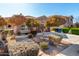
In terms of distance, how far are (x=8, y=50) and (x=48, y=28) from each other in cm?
67

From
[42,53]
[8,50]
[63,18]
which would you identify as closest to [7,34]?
[8,50]

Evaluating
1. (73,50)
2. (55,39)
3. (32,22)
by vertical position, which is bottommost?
(73,50)

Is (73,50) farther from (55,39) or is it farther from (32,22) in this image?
(32,22)

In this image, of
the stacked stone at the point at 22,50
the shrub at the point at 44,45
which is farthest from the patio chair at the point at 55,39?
the stacked stone at the point at 22,50

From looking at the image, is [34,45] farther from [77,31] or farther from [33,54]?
[77,31]

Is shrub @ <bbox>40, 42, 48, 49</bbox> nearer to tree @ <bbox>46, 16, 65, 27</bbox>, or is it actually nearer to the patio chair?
the patio chair

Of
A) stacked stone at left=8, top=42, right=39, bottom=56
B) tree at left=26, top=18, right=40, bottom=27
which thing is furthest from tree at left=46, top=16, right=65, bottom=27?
stacked stone at left=8, top=42, right=39, bottom=56

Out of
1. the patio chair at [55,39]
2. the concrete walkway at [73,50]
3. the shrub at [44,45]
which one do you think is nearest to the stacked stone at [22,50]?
the shrub at [44,45]

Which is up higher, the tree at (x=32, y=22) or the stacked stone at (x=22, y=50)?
the tree at (x=32, y=22)

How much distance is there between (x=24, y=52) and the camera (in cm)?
413

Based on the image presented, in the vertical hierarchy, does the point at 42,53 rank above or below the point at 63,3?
below

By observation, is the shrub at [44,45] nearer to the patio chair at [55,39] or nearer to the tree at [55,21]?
the patio chair at [55,39]

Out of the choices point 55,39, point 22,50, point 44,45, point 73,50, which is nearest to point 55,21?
point 55,39

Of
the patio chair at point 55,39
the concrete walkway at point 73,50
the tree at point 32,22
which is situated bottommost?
the concrete walkway at point 73,50
